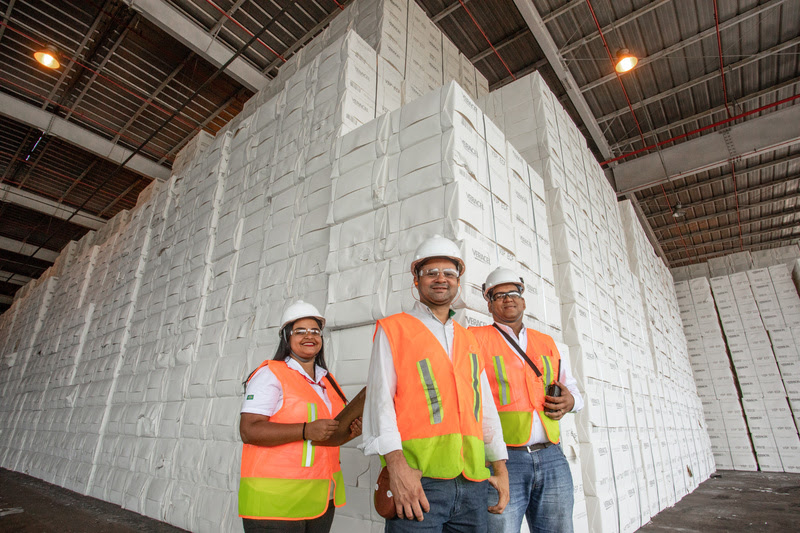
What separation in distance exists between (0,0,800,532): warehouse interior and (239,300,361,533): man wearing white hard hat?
80 centimetres

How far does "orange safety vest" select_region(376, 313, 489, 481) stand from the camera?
1424 millimetres

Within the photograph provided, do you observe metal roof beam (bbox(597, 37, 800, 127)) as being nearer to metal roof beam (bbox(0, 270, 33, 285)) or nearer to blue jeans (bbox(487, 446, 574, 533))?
blue jeans (bbox(487, 446, 574, 533))

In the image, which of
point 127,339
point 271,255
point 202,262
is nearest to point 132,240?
point 127,339

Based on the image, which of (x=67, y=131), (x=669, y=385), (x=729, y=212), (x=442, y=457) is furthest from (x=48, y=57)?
(x=729, y=212)

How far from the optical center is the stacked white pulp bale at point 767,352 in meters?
9.75

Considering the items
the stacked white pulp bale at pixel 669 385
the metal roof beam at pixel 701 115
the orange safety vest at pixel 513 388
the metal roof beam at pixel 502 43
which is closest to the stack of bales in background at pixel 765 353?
the stacked white pulp bale at pixel 669 385

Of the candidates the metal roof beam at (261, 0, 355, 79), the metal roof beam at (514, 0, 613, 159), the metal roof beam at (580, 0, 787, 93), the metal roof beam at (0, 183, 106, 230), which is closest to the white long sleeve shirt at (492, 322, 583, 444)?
the metal roof beam at (514, 0, 613, 159)

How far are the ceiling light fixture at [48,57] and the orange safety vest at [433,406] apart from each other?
9373mm

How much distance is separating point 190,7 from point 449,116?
6.66 meters

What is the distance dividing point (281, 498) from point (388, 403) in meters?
0.77

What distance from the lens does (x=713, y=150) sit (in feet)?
28.8

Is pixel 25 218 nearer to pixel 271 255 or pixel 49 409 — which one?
pixel 49 409

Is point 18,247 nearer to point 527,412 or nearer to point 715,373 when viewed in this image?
point 527,412

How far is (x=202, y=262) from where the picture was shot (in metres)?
5.63
